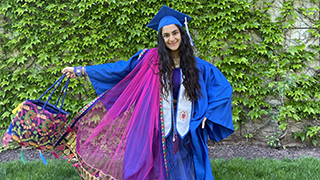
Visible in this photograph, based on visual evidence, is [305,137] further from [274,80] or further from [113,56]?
[113,56]

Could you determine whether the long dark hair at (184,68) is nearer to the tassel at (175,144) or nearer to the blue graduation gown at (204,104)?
the blue graduation gown at (204,104)

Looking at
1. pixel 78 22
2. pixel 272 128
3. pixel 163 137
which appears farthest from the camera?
pixel 272 128

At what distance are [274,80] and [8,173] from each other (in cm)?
386

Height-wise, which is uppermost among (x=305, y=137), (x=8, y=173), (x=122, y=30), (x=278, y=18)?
(x=122, y=30)

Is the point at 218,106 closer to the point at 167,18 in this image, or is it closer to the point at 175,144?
the point at 175,144

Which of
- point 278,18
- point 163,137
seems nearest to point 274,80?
point 278,18

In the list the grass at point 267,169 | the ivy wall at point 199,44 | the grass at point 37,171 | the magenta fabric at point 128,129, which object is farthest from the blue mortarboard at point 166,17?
the grass at point 37,171

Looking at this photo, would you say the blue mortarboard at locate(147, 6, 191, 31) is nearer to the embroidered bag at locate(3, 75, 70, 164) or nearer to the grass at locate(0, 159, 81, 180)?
the embroidered bag at locate(3, 75, 70, 164)

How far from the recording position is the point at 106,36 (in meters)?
3.34

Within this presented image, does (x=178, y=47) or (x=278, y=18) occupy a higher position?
(x=278, y=18)

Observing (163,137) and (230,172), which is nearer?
(163,137)

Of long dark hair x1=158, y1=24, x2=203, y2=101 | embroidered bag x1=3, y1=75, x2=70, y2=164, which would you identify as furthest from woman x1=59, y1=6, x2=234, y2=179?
embroidered bag x1=3, y1=75, x2=70, y2=164

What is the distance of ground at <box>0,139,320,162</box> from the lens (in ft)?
10.5

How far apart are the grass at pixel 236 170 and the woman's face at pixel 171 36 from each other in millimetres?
1580
